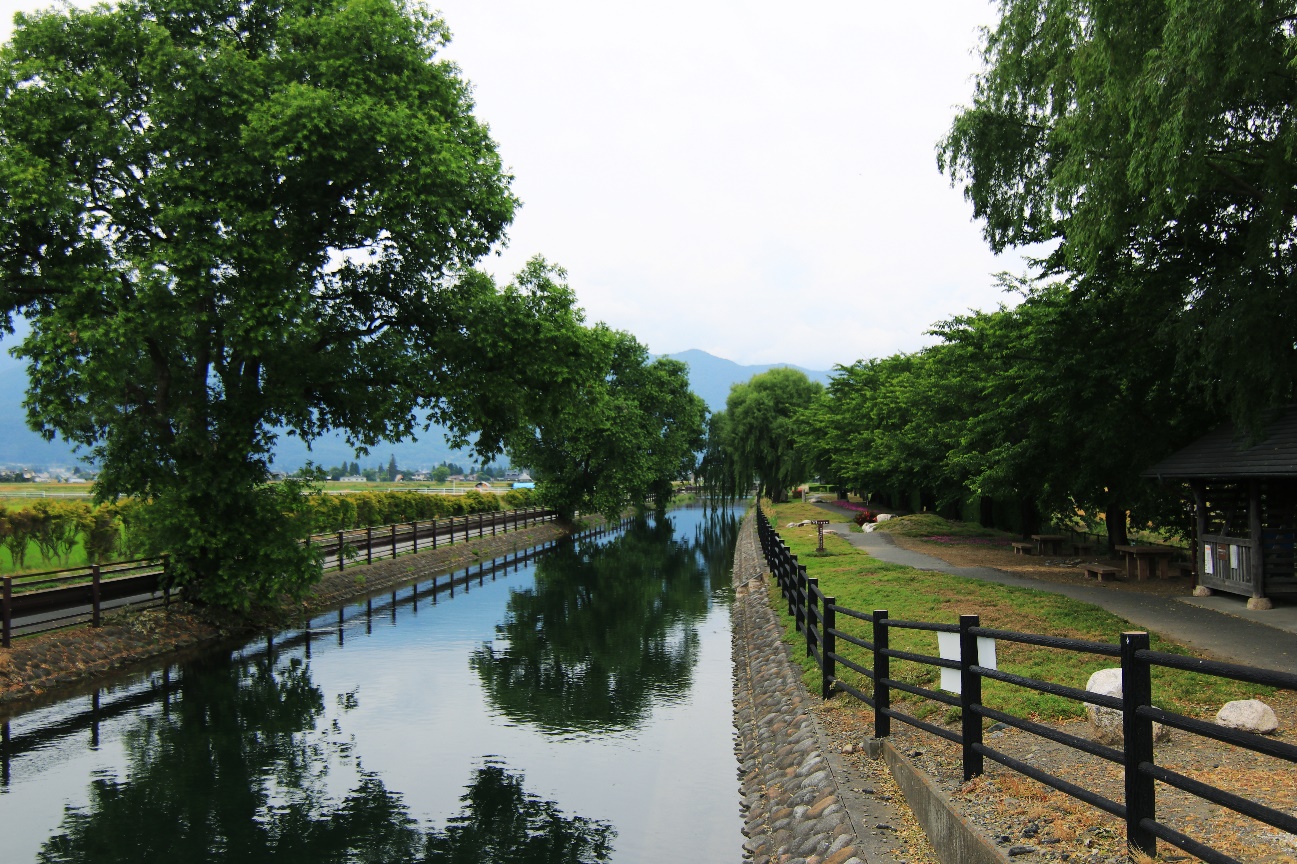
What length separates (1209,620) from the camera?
46.1 feet

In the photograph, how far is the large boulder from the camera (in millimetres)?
7305

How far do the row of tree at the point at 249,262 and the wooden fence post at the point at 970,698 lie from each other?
1442 centimetres

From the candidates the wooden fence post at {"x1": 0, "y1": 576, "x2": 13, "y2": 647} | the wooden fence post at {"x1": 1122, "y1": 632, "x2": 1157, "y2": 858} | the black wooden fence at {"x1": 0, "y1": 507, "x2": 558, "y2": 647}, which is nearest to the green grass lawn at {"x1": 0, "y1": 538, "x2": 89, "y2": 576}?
the black wooden fence at {"x1": 0, "y1": 507, "x2": 558, "y2": 647}

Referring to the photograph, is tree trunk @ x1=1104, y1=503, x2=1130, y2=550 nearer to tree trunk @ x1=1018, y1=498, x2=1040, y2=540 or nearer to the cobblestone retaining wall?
tree trunk @ x1=1018, y1=498, x2=1040, y2=540

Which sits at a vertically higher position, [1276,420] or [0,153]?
[0,153]

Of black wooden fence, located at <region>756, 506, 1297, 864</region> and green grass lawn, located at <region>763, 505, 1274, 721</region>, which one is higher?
black wooden fence, located at <region>756, 506, 1297, 864</region>

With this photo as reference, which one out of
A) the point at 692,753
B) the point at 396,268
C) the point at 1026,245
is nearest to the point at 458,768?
the point at 692,753

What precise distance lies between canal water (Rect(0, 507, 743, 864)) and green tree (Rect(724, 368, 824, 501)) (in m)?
41.0

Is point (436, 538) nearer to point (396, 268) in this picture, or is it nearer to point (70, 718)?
point (396, 268)

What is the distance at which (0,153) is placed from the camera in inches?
669

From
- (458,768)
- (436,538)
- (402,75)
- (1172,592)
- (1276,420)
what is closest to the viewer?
(458,768)

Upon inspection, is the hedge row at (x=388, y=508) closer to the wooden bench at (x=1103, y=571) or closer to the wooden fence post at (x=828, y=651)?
the wooden bench at (x=1103, y=571)

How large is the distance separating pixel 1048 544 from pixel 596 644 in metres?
14.7

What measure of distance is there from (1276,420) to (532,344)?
14509 mm
